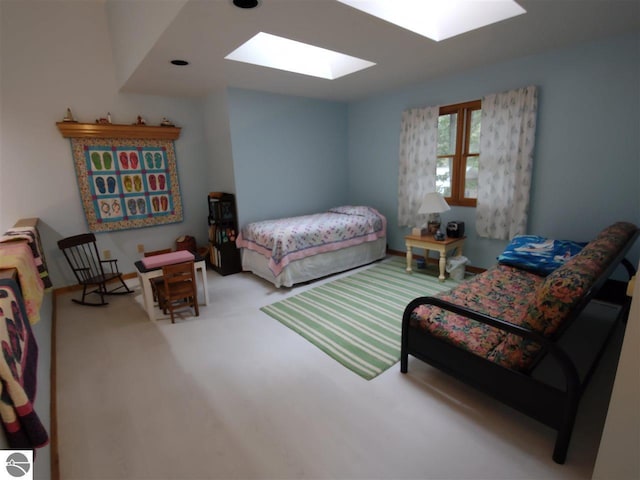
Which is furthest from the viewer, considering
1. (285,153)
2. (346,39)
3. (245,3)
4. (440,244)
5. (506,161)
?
(285,153)

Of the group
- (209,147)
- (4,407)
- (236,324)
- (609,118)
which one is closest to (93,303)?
(236,324)

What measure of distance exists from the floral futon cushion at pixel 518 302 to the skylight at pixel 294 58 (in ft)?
8.18

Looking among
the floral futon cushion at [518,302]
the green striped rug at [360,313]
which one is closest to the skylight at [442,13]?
the floral futon cushion at [518,302]

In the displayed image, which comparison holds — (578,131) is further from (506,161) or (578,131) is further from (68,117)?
(68,117)

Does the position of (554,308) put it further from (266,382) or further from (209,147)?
(209,147)

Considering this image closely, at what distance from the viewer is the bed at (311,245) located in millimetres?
3518

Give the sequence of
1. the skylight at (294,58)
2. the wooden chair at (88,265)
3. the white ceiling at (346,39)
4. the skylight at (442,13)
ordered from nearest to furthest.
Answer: the white ceiling at (346,39), the skylight at (442,13), the skylight at (294,58), the wooden chair at (88,265)

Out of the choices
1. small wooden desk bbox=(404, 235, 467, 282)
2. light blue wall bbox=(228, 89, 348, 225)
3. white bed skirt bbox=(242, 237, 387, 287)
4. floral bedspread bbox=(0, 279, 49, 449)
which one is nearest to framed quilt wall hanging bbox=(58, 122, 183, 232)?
light blue wall bbox=(228, 89, 348, 225)

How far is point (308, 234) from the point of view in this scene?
3664 mm

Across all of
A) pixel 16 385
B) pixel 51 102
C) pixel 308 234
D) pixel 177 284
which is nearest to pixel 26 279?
pixel 16 385

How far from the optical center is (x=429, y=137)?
4016 millimetres

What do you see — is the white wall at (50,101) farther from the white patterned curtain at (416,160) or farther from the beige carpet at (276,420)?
the white patterned curtain at (416,160)

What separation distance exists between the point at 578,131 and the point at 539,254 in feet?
4.25

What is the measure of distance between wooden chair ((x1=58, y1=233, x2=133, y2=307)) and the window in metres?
4.07
